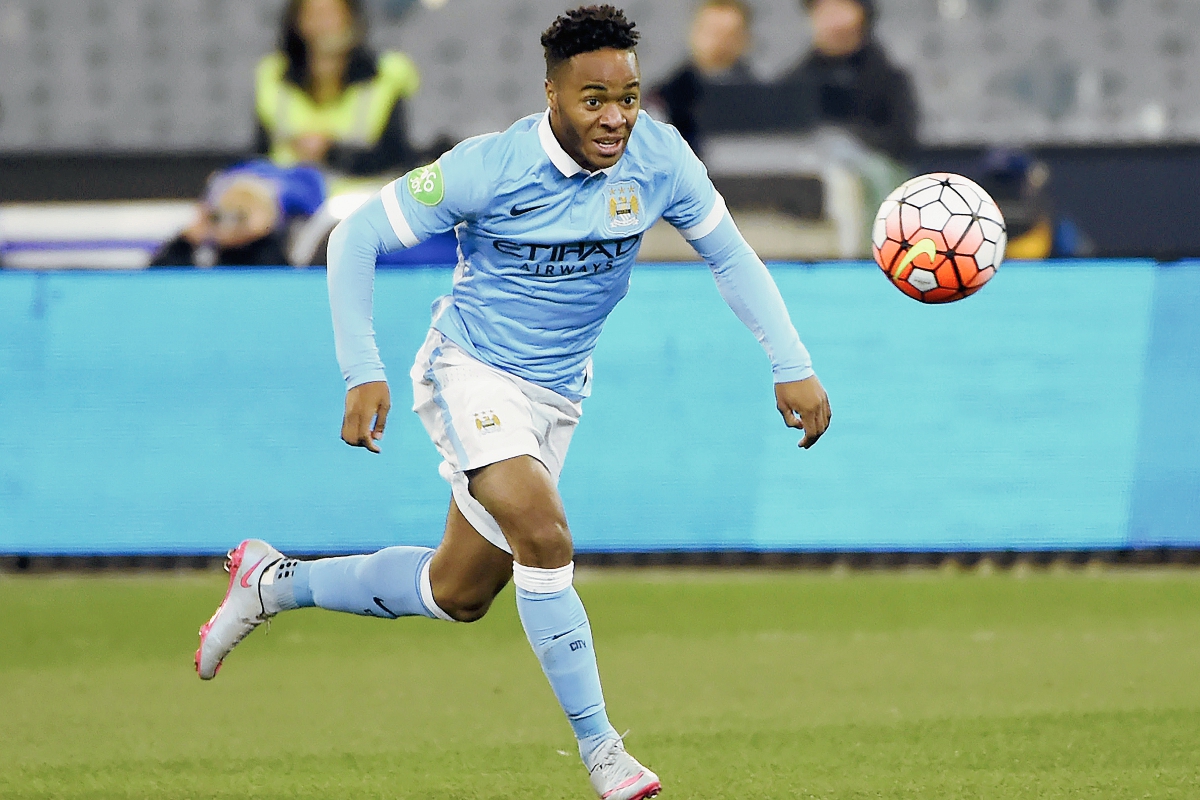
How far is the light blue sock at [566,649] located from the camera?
161 inches

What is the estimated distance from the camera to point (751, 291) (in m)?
4.54

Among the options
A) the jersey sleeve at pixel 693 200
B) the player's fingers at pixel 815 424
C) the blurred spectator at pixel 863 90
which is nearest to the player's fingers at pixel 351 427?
the jersey sleeve at pixel 693 200

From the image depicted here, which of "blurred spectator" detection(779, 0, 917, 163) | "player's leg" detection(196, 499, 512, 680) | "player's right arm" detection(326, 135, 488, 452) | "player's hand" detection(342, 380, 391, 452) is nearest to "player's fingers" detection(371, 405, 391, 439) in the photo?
"player's hand" detection(342, 380, 391, 452)

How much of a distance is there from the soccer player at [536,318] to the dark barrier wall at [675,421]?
2906 mm

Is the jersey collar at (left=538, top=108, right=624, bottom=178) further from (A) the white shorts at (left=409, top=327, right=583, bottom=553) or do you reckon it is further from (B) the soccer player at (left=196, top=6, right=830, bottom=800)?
(A) the white shorts at (left=409, top=327, right=583, bottom=553)

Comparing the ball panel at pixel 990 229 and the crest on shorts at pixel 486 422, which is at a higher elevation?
the ball panel at pixel 990 229

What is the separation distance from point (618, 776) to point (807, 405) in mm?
1104

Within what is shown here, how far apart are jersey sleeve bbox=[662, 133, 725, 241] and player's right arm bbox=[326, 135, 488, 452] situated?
0.54 m

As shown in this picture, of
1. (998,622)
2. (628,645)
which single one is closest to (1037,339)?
(998,622)

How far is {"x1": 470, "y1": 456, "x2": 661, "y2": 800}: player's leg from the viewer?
4105 mm

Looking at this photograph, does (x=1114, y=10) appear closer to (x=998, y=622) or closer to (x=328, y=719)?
(x=998, y=622)

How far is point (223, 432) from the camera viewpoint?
7621 mm

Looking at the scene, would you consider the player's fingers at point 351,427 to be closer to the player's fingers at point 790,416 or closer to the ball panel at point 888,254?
the player's fingers at point 790,416

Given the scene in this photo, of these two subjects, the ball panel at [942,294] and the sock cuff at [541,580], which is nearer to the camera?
the sock cuff at [541,580]
